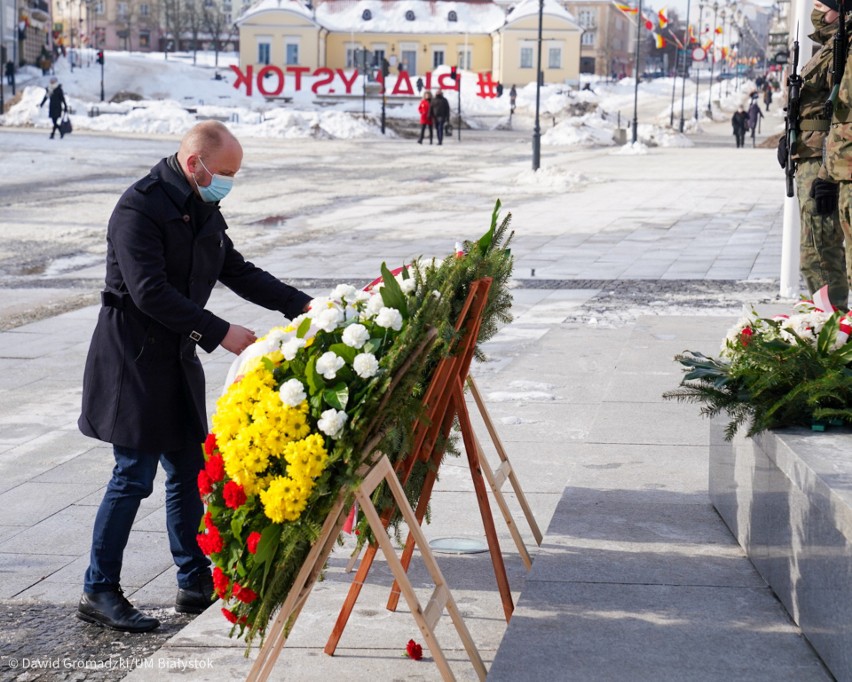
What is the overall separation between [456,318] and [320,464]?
0.80 m

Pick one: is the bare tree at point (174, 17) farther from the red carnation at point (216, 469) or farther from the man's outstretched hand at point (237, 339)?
the red carnation at point (216, 469)

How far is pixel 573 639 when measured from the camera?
3.56 meters

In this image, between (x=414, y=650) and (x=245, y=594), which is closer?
(x=245, y=594)

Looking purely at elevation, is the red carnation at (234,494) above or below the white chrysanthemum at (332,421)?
below

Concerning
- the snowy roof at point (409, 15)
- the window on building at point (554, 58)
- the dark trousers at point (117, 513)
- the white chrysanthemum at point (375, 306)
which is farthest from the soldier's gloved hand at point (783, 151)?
the snowy roof at point (409, 15)

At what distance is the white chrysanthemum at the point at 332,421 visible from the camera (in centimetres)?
307

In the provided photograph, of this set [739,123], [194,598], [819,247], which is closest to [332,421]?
[194,598]

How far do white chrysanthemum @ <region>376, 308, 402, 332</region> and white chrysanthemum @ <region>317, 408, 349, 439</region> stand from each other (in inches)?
12.3

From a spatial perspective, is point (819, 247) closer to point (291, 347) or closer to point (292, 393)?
point (291, 347)

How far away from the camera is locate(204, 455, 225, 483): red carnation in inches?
128

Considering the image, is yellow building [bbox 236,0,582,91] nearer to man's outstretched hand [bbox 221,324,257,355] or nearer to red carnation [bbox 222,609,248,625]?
man's outstretched hand [bbox 221,324,257,355]

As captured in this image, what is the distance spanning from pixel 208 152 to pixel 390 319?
124 cm

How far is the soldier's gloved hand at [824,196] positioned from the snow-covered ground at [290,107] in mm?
35258

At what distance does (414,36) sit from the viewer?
108625mm
